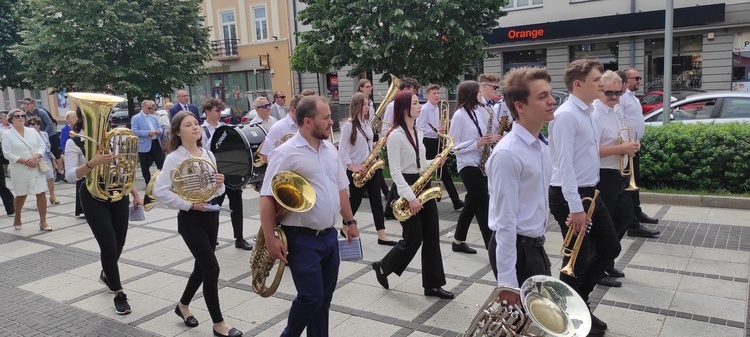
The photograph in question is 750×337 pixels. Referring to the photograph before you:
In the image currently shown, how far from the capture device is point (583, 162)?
4.32 meters

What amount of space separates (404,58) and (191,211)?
9775 mm

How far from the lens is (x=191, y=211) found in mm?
4715

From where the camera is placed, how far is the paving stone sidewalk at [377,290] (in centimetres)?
488

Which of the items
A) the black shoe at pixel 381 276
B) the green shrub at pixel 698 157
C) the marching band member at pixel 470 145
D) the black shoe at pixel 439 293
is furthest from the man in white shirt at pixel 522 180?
the green shrub at pixel 698 157

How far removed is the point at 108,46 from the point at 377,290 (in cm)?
1701

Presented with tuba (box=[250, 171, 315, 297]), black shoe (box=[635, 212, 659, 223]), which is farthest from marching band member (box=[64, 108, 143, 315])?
black shoe (box=[635, 212, 659, 223])

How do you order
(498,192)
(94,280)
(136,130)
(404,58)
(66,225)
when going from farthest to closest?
(404,58) → (136,130) → (66,225) → (94,280) → (498,192)

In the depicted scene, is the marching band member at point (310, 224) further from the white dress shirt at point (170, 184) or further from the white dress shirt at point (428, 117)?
the white dress shirt at point (428, 117)

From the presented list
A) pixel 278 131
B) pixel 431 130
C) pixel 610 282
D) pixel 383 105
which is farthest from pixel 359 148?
pixel 610 282

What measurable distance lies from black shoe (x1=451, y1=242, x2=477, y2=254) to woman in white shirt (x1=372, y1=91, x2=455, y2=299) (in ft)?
4.57

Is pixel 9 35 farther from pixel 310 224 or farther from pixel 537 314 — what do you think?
pixel 537 314

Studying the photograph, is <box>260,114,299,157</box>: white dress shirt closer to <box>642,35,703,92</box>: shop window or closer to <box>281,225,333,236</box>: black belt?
<box>281,225,333,236</box>: black belt

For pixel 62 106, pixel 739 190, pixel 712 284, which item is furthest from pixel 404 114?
pixel 62 106

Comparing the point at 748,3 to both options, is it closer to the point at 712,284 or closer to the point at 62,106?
the point at 712,284
